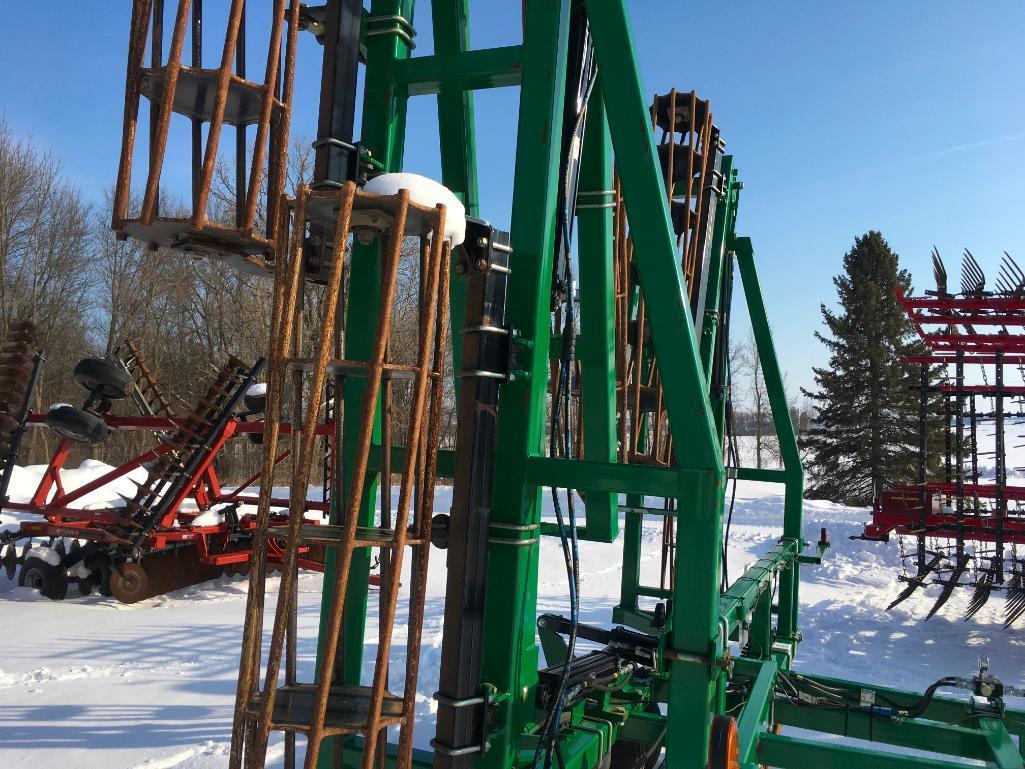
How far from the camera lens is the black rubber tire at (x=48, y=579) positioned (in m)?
8.65

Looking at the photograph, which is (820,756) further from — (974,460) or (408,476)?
(974,460)

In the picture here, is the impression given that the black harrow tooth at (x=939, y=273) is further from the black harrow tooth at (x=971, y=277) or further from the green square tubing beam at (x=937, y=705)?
the green square tubing beam at (x=937, y=705)

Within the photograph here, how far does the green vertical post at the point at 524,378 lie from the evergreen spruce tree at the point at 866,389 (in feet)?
91.5

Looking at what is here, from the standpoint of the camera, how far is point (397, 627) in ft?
23.5

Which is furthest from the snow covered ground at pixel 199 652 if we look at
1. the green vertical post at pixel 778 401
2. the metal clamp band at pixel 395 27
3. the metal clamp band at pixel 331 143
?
the metal clamp band at pixel 395 27

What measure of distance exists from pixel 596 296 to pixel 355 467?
1.51 meters

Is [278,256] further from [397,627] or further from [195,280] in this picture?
[195,280]

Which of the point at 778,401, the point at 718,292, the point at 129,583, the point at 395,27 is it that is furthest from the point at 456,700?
the point at 129,583

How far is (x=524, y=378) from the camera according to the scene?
7.57ft

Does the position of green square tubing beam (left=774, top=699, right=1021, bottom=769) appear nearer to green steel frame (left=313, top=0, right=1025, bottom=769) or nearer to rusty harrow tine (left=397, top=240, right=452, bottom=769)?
green steel frame (left=313, top=0, right=1025, bottom=769)

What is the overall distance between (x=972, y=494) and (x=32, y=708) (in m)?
10.1

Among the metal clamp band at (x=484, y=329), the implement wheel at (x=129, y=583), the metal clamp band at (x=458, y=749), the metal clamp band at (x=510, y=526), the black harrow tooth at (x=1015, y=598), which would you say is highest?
the metal clamp band at (x=484, y=329)

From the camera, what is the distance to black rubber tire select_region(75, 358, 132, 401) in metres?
8.75

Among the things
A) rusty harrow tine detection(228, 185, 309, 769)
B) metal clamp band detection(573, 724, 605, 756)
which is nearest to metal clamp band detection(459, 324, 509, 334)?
rusty harrow tine detection(228, 185, 309, 769)
